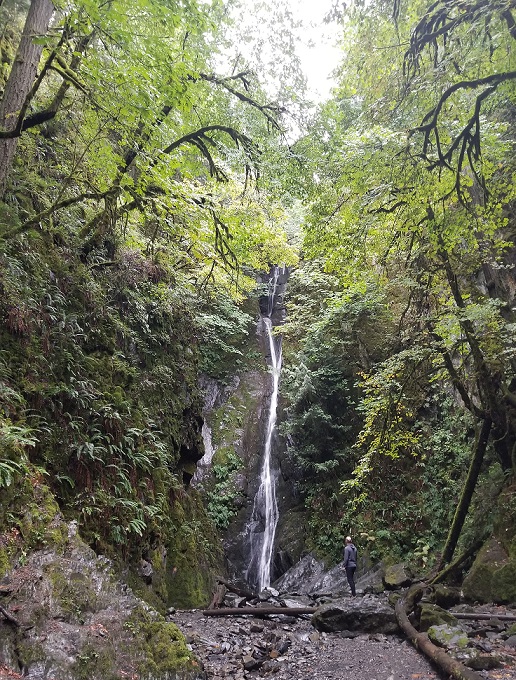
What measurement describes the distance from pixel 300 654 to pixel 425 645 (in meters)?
2.02

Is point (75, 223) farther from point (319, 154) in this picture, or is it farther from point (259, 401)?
point (259, 401)

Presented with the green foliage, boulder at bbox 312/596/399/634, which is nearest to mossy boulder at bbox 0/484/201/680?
boulder at bbox 312/596/399/634

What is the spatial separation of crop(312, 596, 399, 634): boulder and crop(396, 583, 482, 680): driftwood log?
0.26m

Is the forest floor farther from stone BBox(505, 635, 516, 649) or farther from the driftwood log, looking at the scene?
stone BBox(505, 635, 516, 649)

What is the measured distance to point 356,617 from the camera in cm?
720

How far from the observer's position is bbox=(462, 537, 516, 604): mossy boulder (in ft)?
25.0

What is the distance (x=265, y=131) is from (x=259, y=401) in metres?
14.0

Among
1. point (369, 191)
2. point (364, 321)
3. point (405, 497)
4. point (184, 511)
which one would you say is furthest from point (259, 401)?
point (369, 191)

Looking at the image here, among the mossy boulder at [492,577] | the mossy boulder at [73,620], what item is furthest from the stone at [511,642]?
the mossy boulder at [73,620]

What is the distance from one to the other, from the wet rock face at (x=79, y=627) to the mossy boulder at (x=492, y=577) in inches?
233

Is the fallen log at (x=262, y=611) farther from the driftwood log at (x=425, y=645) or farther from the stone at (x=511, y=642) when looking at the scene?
the stone at (x=511, y=642)

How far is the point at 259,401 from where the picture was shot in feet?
67.1

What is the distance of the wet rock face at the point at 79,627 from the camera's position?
3379 millimetres

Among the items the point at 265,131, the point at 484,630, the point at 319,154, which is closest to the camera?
the point at 484,630
